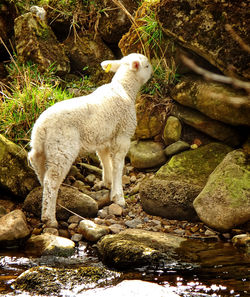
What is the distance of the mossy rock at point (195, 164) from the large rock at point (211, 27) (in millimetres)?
1236

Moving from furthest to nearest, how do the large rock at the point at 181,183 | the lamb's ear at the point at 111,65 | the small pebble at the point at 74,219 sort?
the lamb's ear at the point at 111,65
the large rock at the point at 181,183
the small pebble at the point at 74,219

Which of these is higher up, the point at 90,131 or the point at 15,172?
the point at 90,131

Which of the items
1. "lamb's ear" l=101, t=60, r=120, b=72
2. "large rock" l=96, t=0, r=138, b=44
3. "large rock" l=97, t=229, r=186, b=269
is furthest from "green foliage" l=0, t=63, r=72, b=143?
"large rock" l=97, t=229, r=186, b=269

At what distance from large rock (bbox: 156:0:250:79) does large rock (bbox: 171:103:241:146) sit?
3.10ft

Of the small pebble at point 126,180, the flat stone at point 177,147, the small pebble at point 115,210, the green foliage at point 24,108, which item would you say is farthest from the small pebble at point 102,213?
the green foliage at point 24,108

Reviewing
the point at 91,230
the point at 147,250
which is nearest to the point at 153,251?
the point at 147,250

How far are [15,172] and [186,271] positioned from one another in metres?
2.95

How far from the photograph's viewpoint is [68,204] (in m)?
5.09

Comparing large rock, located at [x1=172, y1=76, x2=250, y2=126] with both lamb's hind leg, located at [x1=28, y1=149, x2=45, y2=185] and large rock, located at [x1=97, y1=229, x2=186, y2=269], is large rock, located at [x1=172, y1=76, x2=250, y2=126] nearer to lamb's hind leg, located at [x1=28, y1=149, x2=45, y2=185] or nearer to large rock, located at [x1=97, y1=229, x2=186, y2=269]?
large rock, located at [x1=97, y1=229, x2=186, y2=269]

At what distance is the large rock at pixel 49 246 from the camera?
13.4 feet

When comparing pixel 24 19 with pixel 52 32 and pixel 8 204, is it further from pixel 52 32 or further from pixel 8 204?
pixel 8 204

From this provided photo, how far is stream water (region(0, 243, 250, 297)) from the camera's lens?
3.15 metres

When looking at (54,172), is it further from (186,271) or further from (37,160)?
(186,271)

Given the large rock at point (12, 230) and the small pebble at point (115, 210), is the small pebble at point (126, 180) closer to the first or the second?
the small pebble at point (115, 210)
